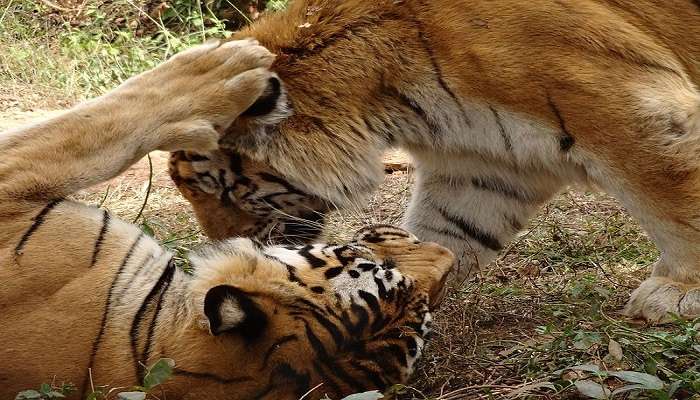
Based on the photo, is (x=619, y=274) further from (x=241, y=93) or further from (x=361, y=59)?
(x=241, y=93)

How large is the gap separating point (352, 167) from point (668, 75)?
3.01 ft

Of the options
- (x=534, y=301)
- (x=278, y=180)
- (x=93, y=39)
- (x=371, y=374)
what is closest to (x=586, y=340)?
(x=371, y=374)

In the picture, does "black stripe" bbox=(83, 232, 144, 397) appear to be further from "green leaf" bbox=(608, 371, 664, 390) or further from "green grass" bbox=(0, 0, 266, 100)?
"green grass" bbox=(0, 0, 266, 100)

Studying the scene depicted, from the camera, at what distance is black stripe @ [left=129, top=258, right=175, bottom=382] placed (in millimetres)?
2160

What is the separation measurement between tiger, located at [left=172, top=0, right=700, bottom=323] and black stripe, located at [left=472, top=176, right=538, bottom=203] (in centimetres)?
13

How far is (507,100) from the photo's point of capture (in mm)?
2811

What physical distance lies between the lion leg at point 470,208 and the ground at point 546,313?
132 millimetres

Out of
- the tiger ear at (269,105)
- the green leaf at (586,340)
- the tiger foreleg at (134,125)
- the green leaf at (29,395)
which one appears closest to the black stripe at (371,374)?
the green leaf at (586,340)

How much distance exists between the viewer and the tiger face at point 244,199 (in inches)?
119

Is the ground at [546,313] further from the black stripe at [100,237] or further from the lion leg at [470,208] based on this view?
the black stripe at [100,237]

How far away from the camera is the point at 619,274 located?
11.5 ft

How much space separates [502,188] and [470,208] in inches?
5.5

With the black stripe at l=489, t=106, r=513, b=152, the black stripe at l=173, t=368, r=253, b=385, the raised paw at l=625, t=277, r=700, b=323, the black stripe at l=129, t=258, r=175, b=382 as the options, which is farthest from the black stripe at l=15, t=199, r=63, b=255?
the raised paw at l=625, t=277, r=700, b=323

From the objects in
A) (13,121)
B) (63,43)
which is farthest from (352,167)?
(63,43)
